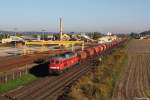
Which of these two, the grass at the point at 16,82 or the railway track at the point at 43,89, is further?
the grass at the point at 16,82

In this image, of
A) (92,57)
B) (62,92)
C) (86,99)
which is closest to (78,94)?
(86,99)

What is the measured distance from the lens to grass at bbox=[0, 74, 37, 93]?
33000 millimetres

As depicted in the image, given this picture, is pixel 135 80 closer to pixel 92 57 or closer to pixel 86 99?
pixel 86 99

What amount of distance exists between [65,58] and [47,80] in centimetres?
564

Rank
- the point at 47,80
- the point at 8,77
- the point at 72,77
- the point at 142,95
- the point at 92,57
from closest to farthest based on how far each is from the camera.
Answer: the point at 142,95
the point at 8,77
the point at 47,80
the point at 72,77
the point at 92,57

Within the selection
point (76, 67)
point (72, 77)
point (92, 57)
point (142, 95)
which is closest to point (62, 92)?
point (142, 95)

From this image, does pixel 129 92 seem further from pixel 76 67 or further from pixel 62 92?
pixel 76 67

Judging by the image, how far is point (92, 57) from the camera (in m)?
70.8

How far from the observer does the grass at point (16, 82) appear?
1299 inches

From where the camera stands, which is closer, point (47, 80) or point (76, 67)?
point (47, 80)

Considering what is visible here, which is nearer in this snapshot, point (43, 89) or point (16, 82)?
point (43, 89)

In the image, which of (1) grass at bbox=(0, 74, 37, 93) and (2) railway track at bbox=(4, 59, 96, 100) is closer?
(2) railway track at bbox=(4, 59, 96, 100)

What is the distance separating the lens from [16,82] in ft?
119

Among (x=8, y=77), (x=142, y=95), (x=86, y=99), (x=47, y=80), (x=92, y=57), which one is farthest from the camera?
(x=92, y=57)
